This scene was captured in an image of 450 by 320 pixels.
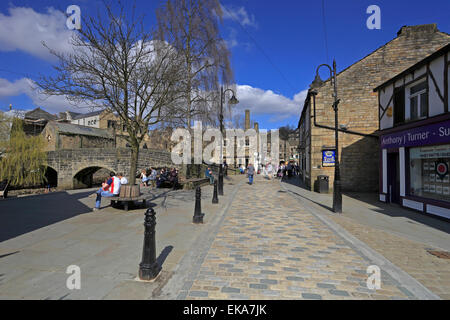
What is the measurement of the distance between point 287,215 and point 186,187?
8.27 m

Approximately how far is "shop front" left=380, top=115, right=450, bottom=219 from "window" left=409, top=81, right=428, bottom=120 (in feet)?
2.20

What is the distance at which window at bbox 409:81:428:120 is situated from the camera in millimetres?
8734

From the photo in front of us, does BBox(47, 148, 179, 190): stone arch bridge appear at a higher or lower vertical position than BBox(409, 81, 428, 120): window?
lower

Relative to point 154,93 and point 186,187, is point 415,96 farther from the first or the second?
point 186,187

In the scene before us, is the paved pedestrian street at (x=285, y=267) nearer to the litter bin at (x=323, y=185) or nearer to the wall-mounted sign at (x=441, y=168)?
the wall-mounted sign at (x=441, y=168)

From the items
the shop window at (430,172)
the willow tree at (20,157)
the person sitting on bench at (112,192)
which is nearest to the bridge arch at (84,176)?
the willow tree at (20,157)

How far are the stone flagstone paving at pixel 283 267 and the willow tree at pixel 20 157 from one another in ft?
61.0

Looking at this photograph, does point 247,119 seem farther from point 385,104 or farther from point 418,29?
point 385,104

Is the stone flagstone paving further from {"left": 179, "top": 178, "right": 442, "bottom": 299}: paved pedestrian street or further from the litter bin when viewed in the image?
the litter bin

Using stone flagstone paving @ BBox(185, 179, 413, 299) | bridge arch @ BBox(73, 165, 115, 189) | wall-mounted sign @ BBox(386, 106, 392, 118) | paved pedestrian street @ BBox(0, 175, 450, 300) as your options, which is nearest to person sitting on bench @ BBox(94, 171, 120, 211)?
paved pedestrian street @ BBox(0, 175, 450, 300)

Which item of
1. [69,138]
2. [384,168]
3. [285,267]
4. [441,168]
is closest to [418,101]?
[441,168]

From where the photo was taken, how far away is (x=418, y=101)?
9.19 m

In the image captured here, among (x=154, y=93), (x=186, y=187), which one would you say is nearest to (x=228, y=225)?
(x=154, y=93)

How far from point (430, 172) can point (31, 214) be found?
1381cm
